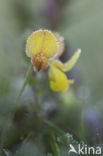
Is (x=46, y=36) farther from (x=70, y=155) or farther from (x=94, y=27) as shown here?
(x=94, y=27)

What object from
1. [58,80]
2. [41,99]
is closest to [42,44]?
[58,80]

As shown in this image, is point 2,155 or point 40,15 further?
point 40,15

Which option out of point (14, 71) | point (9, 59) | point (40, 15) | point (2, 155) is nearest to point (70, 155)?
point (2, 155)

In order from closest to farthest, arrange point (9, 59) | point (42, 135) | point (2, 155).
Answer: point (2, 155) → point (42, 135) → point (9, 59)

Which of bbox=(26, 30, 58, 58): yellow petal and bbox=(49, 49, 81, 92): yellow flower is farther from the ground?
bbox=(26, 30, 58, 58): yellow petal

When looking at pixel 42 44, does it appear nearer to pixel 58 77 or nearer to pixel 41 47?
pixel 41 47

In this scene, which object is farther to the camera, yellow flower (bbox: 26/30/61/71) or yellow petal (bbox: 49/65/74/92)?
yellow petal (bbox: 49/65/74/92)

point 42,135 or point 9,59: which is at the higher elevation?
point 9,59
